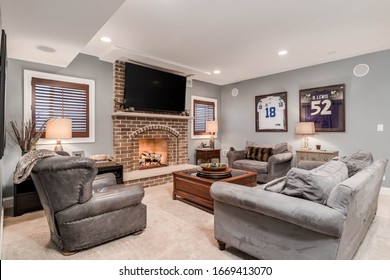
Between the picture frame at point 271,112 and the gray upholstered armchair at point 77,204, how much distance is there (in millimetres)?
4097

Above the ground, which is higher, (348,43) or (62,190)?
(348,43)

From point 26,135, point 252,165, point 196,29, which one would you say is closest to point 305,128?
point 252,165

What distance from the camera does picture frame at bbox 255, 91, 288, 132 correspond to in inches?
196

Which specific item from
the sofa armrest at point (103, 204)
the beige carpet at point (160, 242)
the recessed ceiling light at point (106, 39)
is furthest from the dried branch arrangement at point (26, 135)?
the sofa armrest at point (103, 204)

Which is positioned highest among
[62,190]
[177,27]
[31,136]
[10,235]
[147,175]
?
[177,27]

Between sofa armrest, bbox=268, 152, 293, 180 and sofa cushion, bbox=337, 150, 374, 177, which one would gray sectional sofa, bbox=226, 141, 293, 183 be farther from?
sofa cushion, bbox=337, 150, 374, 177

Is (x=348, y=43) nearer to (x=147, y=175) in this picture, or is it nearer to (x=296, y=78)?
(x=296, y=78)

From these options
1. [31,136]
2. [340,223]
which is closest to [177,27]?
[31,136]

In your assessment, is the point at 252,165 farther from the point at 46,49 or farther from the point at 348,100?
the point at 46,49

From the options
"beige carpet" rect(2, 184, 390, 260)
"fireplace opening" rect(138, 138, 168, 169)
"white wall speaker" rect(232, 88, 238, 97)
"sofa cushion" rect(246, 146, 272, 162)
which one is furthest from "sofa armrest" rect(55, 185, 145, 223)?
"white wall speaker" rect(232, 88, 238, 97)

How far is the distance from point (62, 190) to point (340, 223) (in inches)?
81.5

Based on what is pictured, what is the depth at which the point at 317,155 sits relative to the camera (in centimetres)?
406

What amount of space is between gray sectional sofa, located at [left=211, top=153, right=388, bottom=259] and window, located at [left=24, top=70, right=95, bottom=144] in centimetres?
305

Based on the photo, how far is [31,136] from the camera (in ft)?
10.1
